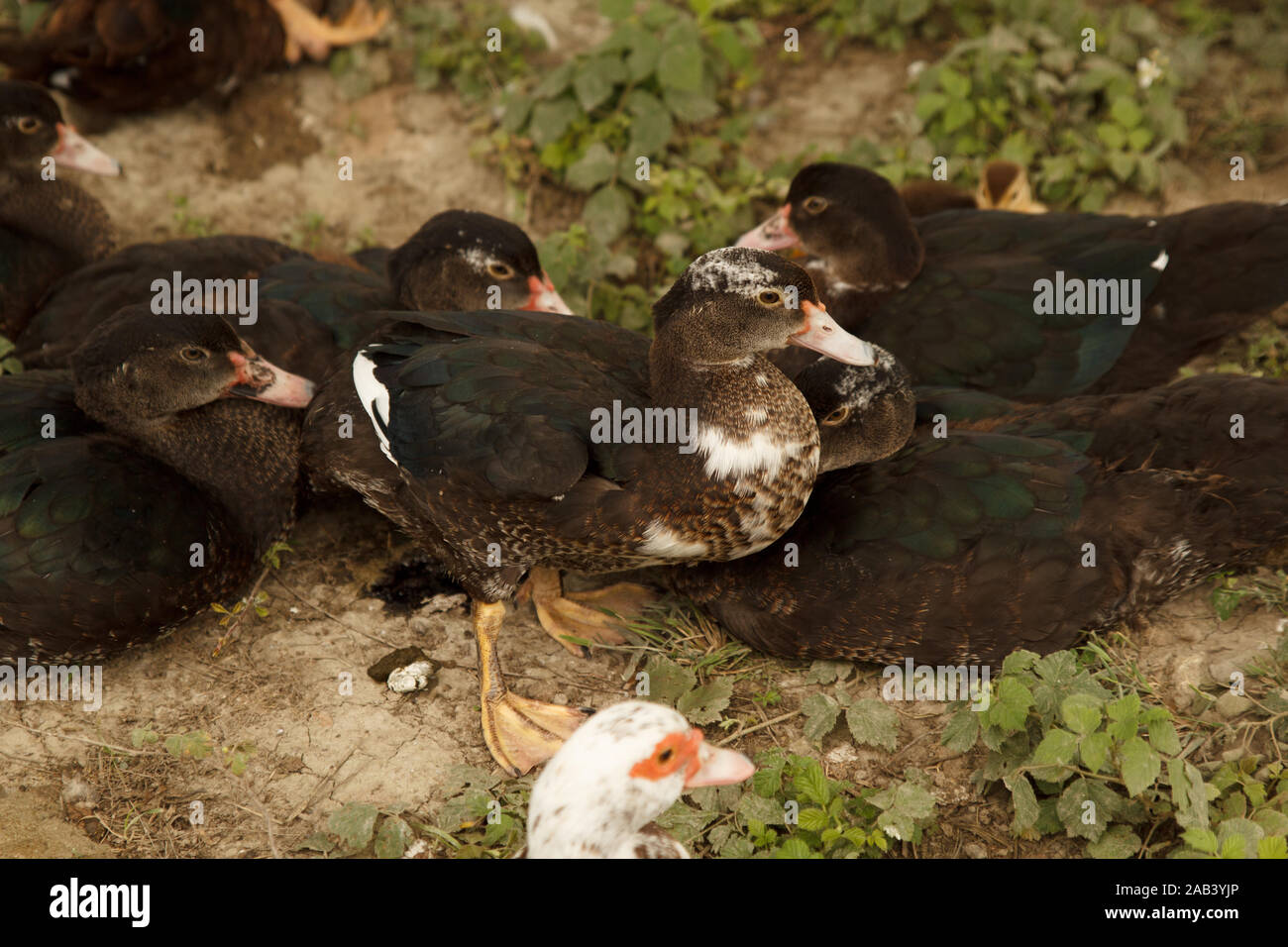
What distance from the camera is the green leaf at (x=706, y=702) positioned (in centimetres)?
396

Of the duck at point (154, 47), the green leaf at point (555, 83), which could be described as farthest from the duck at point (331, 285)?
the duck at point (154, 47)

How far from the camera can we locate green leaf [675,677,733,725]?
396 cm

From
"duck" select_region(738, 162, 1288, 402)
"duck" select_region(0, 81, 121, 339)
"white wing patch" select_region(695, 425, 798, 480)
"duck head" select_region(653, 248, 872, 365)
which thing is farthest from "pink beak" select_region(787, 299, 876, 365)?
"duck" select_region(0, 81, 121, 339)

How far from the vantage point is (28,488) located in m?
3.96

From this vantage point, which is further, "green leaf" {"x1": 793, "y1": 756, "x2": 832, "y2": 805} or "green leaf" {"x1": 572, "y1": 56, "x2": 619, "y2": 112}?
"green leaf" {"x1": 572, "y1": 56, "x2": 619, "y2": 112}

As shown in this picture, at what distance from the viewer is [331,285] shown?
4879 mm

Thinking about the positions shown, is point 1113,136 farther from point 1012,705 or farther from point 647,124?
point 1012,705

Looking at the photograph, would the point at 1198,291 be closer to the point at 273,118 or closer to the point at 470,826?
the point at 470,826

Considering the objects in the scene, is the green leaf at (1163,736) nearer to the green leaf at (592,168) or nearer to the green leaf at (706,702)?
the green leaf at (706,702)

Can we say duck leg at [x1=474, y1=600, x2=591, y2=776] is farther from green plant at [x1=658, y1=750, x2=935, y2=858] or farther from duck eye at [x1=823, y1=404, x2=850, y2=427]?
duck eye at [x1=823, y1=404, x2=850, y2=427]

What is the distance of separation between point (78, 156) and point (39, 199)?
276mm

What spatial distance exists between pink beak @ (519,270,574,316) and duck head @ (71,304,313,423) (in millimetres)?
1158
